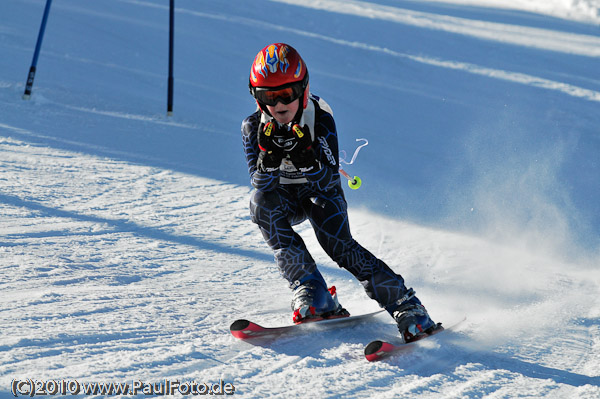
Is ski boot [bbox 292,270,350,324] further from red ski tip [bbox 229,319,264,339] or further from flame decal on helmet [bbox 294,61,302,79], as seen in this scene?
flame decal on helmet [bbox 294,61,302,79]

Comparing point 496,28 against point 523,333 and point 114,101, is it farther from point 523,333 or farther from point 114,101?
point 523,333

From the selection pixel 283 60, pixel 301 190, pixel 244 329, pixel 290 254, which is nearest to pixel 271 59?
pixel 283 60

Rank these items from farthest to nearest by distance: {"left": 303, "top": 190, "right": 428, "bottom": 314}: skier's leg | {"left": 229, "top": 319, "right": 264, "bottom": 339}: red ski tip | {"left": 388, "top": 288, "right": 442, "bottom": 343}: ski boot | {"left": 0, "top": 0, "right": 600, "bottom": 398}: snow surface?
{"left": 303, "top": 190, "right": 428, "bottom": 314}: skier's leg < {"left": 388, "top": 288, "right": 442, "bottom": 343}: ski boot < {"left": 229, "top": 319, "right": 264, "bottom": 339}: red ski tip < {"left": 0, "top": 0, "right": 600, "bottom": 398}: snow surface

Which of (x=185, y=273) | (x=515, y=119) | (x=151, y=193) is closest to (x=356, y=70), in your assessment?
(x=515, y=119)

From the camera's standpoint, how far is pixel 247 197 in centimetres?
593

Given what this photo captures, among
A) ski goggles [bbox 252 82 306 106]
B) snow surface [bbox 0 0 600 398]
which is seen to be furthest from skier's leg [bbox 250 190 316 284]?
ski goggles [bbox 252 82 306 106]

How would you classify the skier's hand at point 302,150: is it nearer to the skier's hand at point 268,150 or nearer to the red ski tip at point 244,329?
the skier's hand at point 268,150

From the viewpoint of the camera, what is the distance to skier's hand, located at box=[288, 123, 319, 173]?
3242mm

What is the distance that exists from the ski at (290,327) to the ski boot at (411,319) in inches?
10.6

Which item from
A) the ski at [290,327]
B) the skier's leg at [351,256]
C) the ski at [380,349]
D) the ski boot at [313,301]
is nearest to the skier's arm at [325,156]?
the skier's leg at [351,256]

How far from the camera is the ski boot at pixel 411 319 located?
332 cm

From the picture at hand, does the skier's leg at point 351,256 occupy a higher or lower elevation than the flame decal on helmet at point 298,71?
lower

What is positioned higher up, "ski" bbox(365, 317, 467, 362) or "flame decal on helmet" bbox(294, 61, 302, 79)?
"flame decal on helmet" bbox(294, 61, 302, 79)

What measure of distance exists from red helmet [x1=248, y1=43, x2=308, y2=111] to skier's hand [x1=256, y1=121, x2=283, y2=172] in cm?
14
